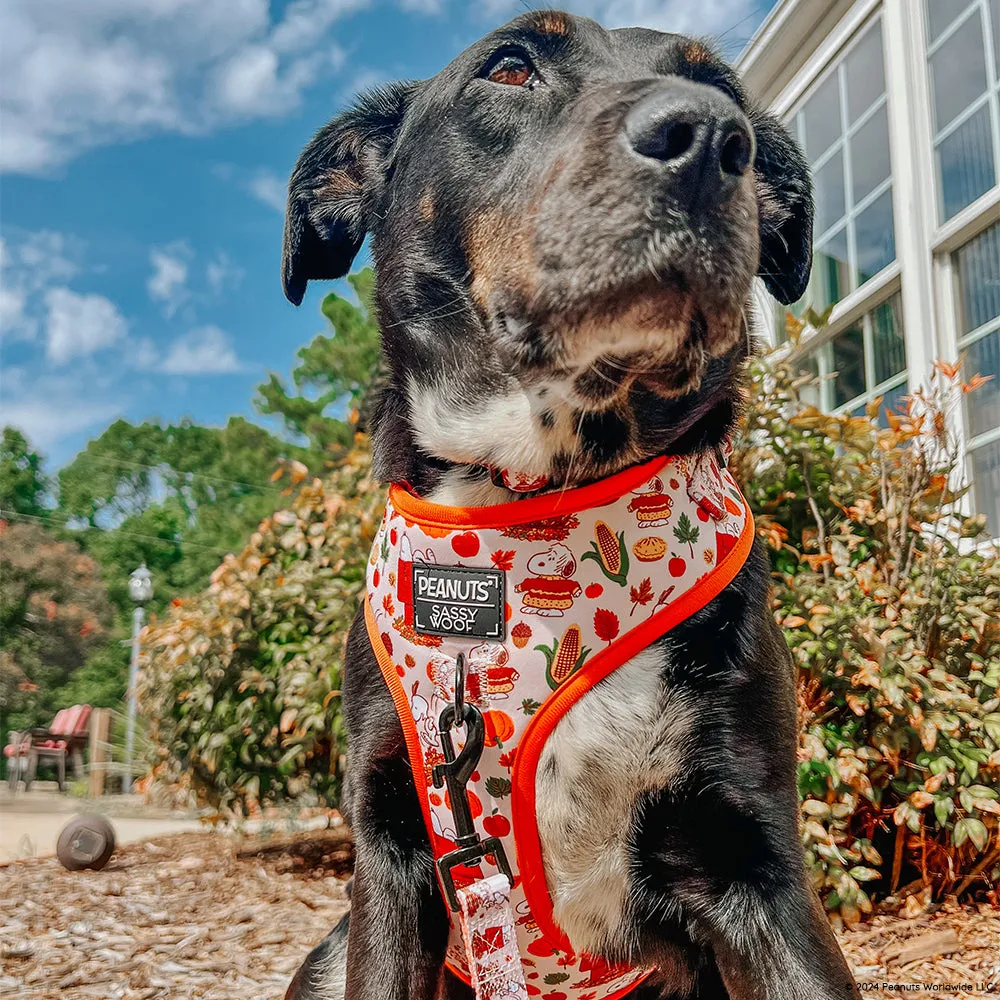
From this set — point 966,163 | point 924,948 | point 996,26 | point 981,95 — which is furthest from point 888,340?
point 924,948

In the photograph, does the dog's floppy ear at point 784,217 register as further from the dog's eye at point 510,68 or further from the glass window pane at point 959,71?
the glass window pane at point 959,71

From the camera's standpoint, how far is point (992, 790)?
3152mm

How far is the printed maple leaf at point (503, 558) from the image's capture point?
5.33ft

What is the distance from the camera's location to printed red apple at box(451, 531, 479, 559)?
5.41 feet

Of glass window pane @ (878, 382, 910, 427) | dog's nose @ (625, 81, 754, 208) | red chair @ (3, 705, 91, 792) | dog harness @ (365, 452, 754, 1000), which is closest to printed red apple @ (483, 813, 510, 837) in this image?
dog harness @ (365, 452, 754, 1000)

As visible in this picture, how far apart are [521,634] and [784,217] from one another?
115cm

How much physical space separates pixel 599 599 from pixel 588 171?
2.23 feet

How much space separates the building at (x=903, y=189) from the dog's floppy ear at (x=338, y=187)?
3362 mm

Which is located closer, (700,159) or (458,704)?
(700,159)

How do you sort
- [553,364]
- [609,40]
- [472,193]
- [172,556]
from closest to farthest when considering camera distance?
[553,364]
[472,193]
[609,40]
[172,556]

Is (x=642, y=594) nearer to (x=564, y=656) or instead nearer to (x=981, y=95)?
(x=564, y=656)

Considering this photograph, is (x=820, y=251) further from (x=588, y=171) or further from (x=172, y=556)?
(x=172, y=556)

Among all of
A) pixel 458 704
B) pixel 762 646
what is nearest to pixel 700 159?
pixel 762 646

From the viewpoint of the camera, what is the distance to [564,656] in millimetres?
1594
